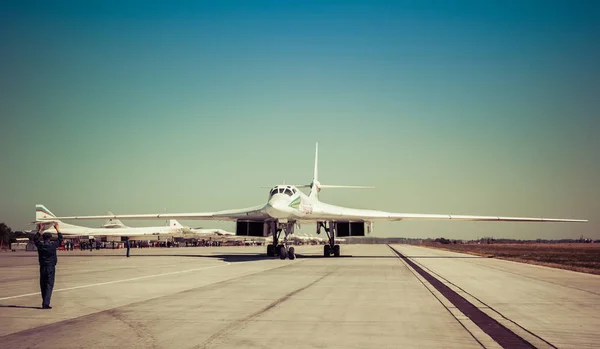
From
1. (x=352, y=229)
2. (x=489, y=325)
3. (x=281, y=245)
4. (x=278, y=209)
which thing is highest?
(x=278, y=209)

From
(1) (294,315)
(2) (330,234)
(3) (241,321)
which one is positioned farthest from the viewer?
(2) (330,234)

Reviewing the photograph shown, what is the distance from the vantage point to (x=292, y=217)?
2653 centimetres

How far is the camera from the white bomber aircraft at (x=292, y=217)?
2588cm

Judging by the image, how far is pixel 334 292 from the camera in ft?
38.6

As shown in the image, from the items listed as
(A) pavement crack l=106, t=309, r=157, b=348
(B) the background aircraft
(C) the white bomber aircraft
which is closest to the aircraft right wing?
(C) the white bomber aircraft

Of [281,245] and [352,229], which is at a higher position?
[352,229]

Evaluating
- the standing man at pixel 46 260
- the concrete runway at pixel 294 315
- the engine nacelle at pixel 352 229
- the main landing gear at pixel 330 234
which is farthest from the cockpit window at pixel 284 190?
the standing man at pixel 46 260

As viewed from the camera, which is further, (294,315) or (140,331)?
(294,315)

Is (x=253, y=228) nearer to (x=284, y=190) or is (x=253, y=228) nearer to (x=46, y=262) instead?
(x=284, y=190)

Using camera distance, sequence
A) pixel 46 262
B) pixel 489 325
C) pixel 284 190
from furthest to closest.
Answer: pixel 284 190 → pixel 46 262 → pixel 489 325

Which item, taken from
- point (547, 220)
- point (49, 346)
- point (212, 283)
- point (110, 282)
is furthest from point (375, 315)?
point (547, 220)

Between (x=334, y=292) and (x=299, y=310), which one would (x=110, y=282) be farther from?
(x=299, y=310)

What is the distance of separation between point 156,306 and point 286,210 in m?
15.9

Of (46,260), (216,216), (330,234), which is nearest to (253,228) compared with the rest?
(216,216)
